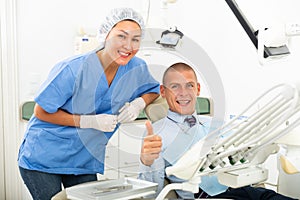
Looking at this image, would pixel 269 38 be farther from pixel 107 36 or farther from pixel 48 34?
pixel 48 34

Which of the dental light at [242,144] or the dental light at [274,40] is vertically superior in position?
the dental light at [274,40]

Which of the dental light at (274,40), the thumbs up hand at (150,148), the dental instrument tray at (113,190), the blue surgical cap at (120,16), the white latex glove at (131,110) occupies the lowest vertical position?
the dental instrument tray at (113,190)

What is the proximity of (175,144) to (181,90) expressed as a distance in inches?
7.9

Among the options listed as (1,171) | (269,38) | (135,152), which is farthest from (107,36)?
(1,171)

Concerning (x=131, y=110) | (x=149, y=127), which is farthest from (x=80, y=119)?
(x=149, y=127)

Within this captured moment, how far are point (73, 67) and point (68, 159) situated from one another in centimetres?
39

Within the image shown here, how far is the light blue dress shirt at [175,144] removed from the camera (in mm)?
1589

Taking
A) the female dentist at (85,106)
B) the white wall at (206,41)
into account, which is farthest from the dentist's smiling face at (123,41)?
the white wall at (206,41)

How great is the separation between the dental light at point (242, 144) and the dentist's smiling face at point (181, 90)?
17.0 inches

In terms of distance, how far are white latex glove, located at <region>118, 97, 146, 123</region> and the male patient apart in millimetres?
84

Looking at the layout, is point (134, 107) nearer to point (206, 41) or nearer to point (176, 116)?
point (176, 116)

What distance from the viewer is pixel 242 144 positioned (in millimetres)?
1072

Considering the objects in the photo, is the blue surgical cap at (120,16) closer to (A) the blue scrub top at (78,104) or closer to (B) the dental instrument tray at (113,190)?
(A) the blue scrub top at (78,104)

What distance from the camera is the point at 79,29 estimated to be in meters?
3.28
